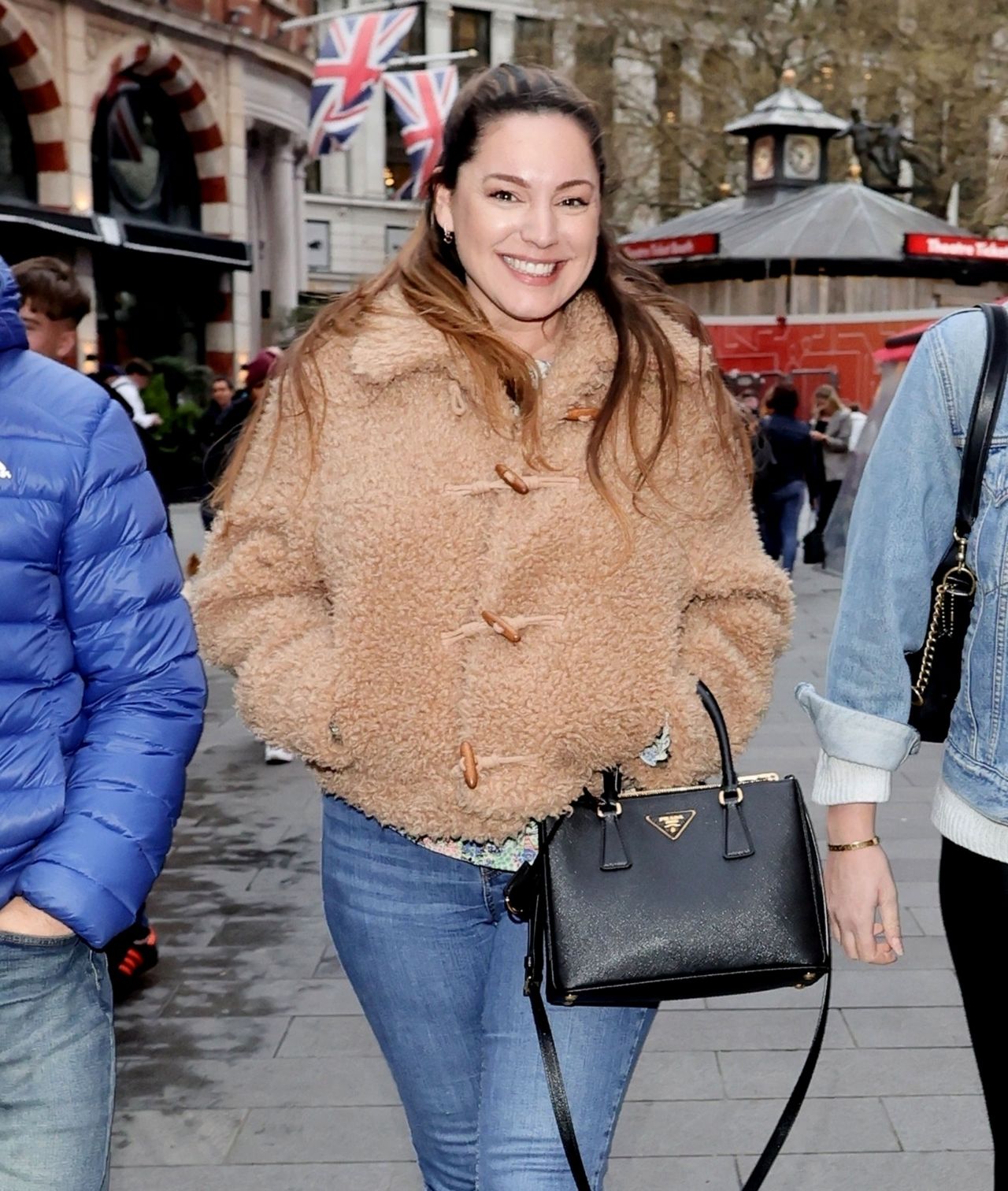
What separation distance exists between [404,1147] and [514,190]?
2223mm

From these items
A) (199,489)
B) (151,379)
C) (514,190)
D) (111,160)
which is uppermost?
(111,160)

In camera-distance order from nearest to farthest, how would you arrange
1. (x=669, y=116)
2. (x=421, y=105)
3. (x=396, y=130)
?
(x=421, y=105), (x=669, y=116), (x=396, y=130)

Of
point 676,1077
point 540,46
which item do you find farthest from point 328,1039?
point 540,46

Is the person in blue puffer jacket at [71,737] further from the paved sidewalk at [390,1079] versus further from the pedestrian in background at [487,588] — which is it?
the paved sidewalk at [390,1079]

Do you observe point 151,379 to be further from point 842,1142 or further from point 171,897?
point 842,1142

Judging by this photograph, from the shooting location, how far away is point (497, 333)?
96.0 inches

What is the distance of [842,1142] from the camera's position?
358 cm

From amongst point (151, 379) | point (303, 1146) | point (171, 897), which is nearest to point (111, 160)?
point (151, 379)

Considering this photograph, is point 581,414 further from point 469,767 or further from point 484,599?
point 469,767

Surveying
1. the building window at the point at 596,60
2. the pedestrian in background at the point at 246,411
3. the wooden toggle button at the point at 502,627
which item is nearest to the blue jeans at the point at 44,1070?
the wooden toggle button at the point at 502,627

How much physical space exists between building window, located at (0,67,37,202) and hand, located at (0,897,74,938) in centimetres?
2129

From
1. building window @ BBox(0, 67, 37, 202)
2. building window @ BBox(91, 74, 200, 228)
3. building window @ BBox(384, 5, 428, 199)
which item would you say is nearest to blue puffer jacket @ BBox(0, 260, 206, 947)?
building window @ BBox(0, 67, 37, 202)

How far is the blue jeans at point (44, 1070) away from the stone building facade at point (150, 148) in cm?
2037

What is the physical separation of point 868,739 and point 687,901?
0.34 meters
